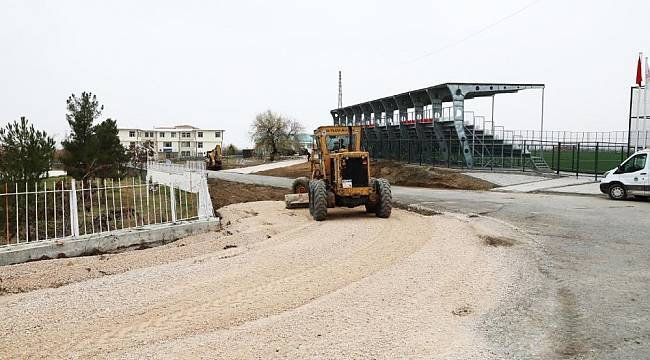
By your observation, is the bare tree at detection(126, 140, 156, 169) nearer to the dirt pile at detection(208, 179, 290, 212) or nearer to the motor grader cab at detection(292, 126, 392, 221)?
the dirt pile at detection(208, 179, 290, 212)

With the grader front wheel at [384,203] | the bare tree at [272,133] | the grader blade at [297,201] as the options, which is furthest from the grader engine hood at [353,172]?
the bare tree at [272,133]

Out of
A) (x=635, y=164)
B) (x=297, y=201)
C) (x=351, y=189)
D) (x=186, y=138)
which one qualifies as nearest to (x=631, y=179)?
(x=635, y=164)

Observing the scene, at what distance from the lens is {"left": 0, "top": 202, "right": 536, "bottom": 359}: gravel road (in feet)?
16.0

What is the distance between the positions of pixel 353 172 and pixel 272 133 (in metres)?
71.7

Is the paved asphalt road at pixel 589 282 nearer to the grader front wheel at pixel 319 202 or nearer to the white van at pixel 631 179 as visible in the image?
the white van at pixel 631 179

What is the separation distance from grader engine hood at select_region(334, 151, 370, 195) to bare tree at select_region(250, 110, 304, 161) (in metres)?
68.3

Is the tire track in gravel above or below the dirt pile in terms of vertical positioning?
above

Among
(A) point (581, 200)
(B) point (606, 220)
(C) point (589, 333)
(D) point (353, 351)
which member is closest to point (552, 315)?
(C) point (589, 333)

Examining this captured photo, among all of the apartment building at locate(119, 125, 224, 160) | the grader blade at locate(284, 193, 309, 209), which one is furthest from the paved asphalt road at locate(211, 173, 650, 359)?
the apartment building at locate(119, 125, 224, 160)

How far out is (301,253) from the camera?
28.8 feet

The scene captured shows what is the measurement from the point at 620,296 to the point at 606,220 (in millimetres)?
7404

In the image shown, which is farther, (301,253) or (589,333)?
(301,253)

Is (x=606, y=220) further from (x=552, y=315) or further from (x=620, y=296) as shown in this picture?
(x=552, y=315)

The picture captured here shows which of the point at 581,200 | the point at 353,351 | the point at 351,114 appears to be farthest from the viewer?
Answer: the point at 351,114
